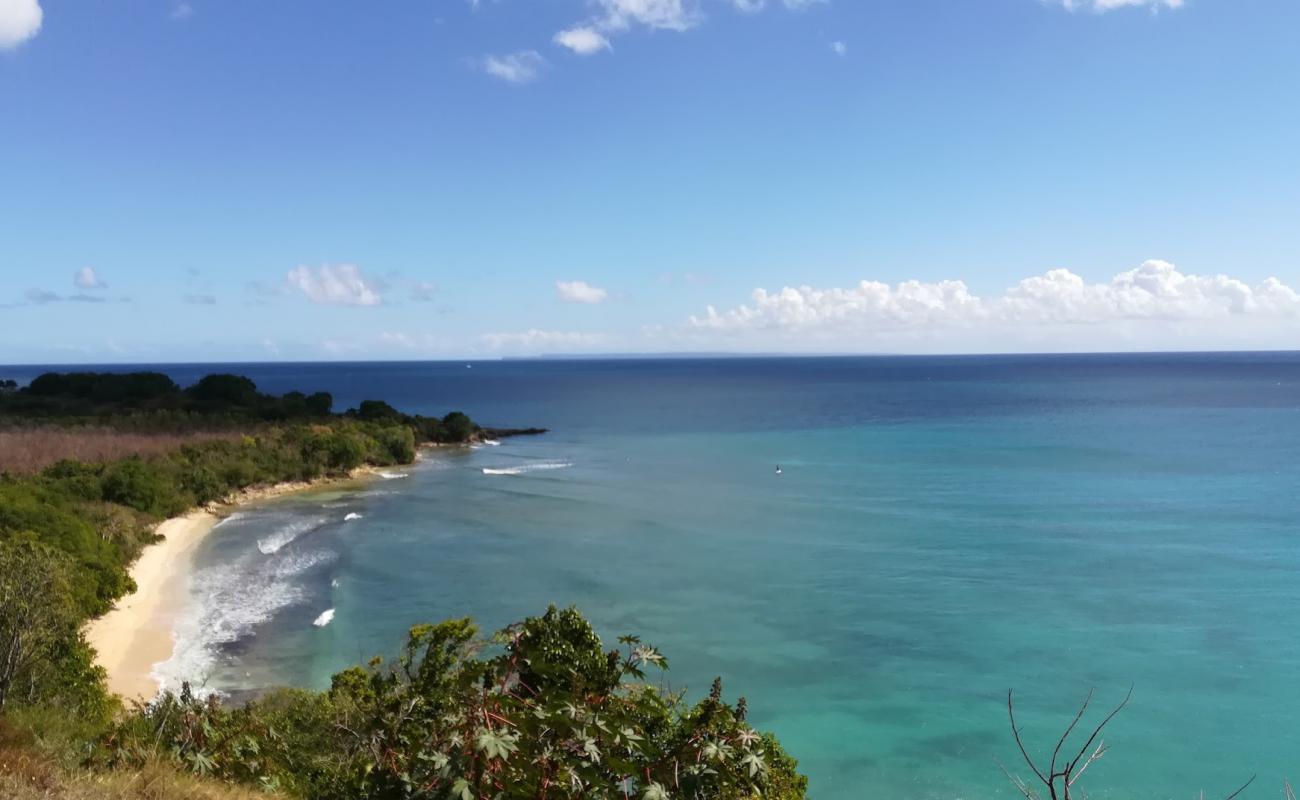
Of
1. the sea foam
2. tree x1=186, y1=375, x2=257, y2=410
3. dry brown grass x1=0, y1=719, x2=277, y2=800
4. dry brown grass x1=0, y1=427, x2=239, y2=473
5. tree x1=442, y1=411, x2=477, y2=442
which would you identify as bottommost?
the sea foam

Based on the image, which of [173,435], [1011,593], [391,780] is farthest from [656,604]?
[173,435]

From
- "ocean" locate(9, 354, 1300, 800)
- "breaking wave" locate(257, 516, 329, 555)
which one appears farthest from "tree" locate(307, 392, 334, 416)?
"breaking wave" locate(257, 516, 329, 555)

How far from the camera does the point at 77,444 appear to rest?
5469 cm

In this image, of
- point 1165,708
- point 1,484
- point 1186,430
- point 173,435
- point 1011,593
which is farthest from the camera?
point 1186,430

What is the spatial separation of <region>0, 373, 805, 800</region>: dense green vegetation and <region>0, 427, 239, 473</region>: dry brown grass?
687 cm

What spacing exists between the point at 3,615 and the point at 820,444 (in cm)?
7701

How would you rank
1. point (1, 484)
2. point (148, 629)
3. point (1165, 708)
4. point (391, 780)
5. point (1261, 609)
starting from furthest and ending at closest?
point (1, 484) → point (1261, 609) → point (148, 629) → point (1165, 708) → point (391, 780)

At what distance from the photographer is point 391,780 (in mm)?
6273

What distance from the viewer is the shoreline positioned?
26203 mm

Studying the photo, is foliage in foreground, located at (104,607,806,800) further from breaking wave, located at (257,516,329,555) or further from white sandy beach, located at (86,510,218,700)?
breaking wave, located at (257,516,329,555)

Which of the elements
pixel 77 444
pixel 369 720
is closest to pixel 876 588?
pixel 369 720

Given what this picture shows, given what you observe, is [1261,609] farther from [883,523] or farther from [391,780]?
[391,780]

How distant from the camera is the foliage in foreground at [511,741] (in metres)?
5.63

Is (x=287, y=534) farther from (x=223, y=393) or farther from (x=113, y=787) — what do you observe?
(x=223, y=393)
